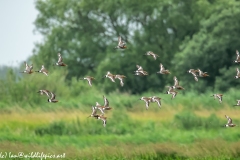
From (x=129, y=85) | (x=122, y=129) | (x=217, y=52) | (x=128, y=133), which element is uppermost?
(x=217, y=52)

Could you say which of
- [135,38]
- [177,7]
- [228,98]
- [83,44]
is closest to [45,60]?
[83,44]

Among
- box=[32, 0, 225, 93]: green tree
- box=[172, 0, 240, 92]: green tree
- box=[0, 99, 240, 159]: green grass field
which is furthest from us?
box=[32, 0, 225, 93]: green tree

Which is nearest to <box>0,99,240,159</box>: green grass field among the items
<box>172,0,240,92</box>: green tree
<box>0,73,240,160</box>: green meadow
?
<box>0,73,240,160</box>: green meadow

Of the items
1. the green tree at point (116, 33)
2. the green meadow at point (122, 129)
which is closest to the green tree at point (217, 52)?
the green tree at point (116, 33)

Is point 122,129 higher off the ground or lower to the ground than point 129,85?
lower

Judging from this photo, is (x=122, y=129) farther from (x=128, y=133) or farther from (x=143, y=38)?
(x=143, y=38)

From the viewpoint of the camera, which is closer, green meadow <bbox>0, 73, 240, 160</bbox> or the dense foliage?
green meadow <bbox>0, 73, 240, 160</bbox>

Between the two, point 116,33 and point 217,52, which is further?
point 116,33

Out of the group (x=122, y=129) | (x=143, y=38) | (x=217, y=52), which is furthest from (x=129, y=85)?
(x=122, y=129)

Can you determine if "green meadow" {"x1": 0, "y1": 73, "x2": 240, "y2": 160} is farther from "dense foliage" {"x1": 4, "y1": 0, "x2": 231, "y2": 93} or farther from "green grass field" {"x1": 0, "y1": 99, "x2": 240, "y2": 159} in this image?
"dense foliage" {"x1": 4, "y1": 0, "x2": 231, "y2": 93}

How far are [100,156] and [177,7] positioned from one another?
31.6 m

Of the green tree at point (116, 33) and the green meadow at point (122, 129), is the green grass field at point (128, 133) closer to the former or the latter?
the green meadow at point (122, 129)

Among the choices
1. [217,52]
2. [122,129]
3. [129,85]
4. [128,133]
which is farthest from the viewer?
[129,85]

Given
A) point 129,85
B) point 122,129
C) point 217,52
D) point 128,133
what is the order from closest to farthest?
point 128,133 < point 122,129 < point 217,52 < point 129,85
